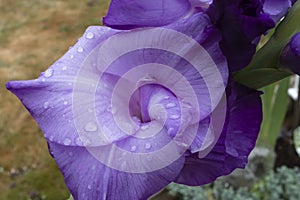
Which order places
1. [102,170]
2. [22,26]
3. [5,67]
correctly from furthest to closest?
[22,26]
[5,67]
[102,170]

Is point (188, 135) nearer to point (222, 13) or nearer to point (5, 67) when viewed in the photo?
point (222, 13)

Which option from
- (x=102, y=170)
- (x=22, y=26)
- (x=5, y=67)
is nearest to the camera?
Answer: (x=102, y=170)

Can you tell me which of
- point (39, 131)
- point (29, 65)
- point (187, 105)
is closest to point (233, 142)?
point (187, 105)

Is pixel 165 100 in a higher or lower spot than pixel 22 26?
higher

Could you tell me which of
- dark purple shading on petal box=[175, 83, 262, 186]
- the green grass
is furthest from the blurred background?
dark purple shading on petal box=[175, 83, 262, 186]

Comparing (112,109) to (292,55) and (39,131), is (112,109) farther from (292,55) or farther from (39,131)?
(39,131)

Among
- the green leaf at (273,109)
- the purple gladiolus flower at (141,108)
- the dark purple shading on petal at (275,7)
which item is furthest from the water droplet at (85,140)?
the green leaf at (273,109)

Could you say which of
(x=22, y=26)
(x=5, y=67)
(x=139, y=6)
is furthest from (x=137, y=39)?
(x=22, y=26)

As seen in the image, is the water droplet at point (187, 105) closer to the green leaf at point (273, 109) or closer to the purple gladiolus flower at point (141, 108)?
the purple gladiolus flower at point (141, 108)
